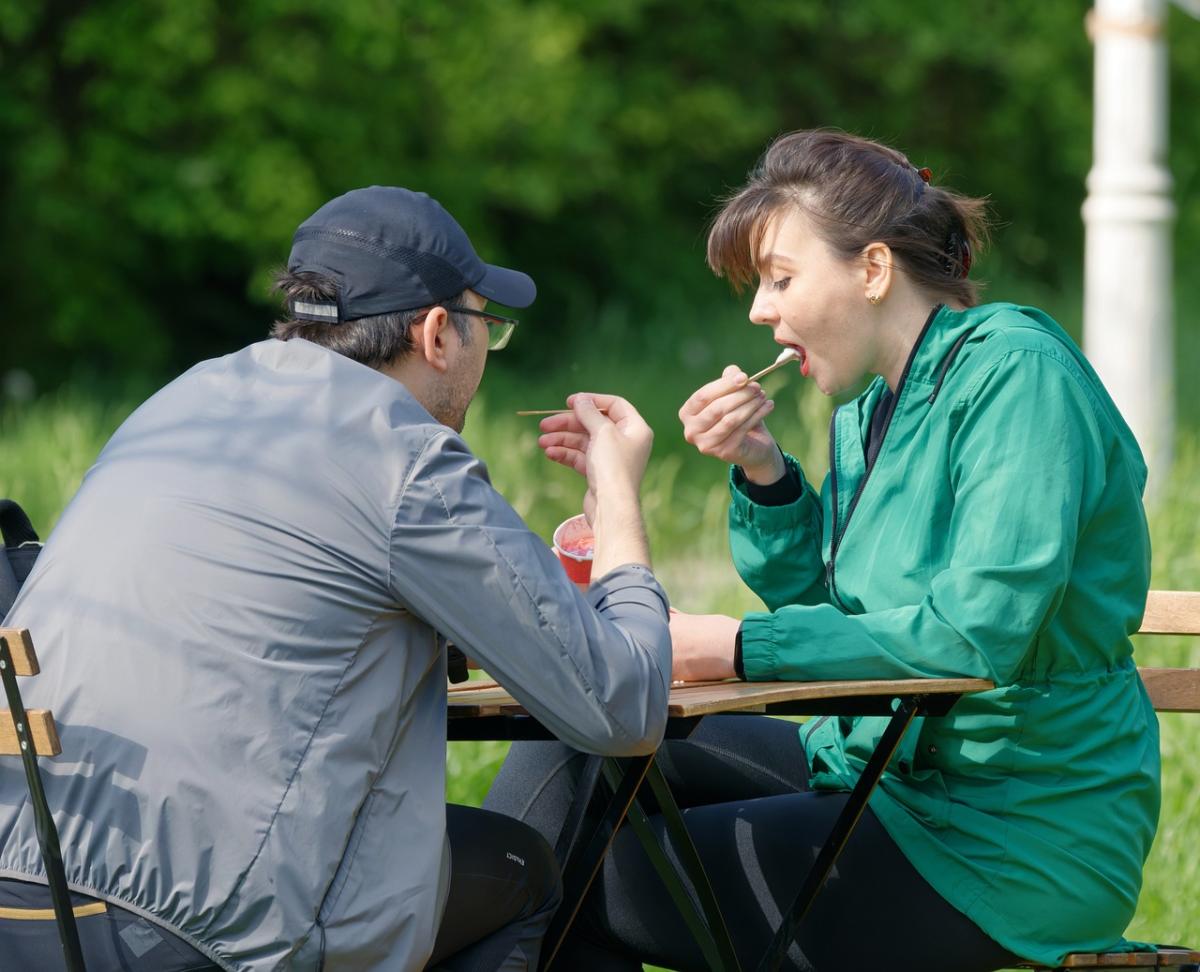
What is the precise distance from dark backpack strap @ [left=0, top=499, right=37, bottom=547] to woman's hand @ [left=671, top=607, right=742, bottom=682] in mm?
907

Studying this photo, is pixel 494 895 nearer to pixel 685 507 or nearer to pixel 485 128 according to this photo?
pixel 685 507

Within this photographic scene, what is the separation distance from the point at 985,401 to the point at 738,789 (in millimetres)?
794

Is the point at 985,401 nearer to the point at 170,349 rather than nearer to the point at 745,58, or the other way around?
the point at 170,349

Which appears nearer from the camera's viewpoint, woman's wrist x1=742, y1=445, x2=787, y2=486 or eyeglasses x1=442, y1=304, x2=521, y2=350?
eyeglasses x1=442, y1=304, x2=521, y2=350

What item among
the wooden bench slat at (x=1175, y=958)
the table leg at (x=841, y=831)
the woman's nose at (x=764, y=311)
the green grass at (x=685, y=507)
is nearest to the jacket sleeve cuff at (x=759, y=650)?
the table leg at (x=841, y=831)

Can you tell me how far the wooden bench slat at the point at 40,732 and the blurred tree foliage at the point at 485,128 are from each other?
868cm

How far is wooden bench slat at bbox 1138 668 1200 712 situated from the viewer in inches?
111

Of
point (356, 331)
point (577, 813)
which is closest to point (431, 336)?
point (356, 331)

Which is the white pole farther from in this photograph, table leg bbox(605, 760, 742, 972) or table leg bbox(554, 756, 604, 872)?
table leg bbox(605, 760, 742, 972)

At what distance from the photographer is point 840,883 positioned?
2.32m

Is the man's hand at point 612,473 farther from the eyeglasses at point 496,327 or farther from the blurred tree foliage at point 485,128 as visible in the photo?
the blurred tree foliage at point 485,128

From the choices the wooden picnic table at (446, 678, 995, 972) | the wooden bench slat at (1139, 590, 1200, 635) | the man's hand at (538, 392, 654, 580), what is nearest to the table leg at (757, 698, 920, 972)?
the wooden picnic table at (446, 678, 995, 972)

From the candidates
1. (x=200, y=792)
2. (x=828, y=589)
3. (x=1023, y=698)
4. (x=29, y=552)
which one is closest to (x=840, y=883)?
(x=1023, y=698)

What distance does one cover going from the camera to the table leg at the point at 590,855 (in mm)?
2217
